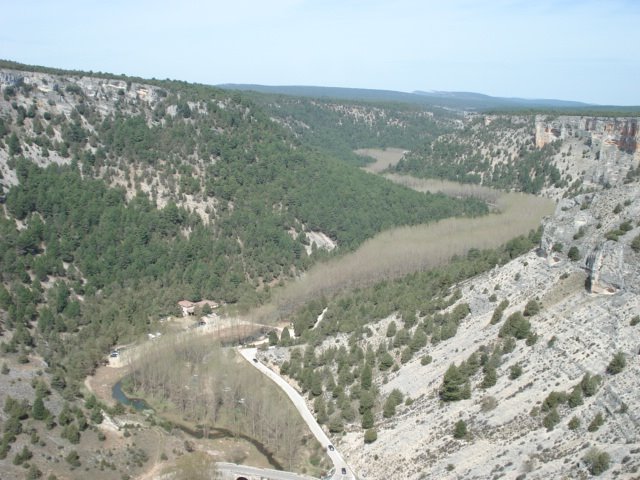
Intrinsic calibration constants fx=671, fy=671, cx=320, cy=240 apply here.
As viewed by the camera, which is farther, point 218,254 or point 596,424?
point 218,254

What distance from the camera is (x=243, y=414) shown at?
67.3 metres

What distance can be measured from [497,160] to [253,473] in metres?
137

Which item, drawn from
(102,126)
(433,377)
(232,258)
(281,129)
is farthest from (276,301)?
(281,129)

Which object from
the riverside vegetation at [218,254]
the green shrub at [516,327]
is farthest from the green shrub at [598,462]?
the green shrub at [516,327]

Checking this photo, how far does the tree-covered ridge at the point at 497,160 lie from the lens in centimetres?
15900

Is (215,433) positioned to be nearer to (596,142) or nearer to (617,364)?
(617,364)

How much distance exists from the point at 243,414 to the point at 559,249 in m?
36.1

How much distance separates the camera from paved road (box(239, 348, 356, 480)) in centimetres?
5709

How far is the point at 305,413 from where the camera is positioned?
67.5 metres

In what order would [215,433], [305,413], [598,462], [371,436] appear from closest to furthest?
1. [598,462]
2. [371,436]
3. [215,433]
4. [305,413]

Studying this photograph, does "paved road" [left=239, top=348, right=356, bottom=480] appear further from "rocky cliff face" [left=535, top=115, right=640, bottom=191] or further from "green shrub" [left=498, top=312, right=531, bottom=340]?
"rocky cliff face" [left=535, top=115, right=640, bottom=191]

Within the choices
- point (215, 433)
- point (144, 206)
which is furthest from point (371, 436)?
point (144, 206)

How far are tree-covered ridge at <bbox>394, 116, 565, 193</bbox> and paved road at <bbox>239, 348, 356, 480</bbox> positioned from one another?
9533 centimetres

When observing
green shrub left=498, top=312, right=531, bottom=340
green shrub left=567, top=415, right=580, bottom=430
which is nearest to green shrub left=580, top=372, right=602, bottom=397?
green shrub left=567, top=415, right=580, bottom=430
